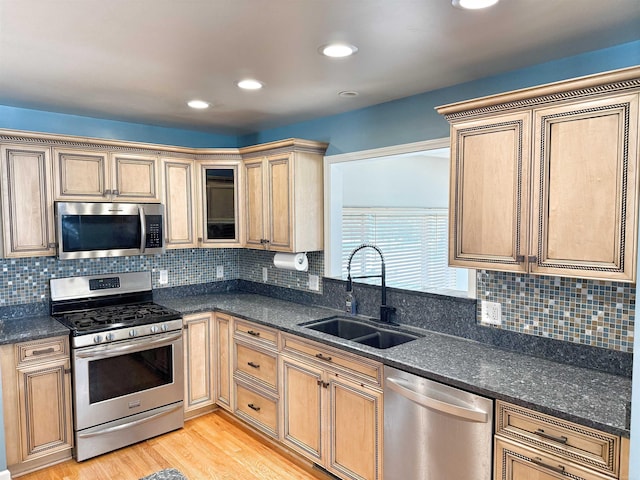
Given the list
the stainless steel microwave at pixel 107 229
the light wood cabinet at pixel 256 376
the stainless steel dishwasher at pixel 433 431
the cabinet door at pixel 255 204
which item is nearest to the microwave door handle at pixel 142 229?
the stainless steel microwave at pixel 107 229

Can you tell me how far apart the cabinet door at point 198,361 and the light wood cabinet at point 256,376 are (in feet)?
0.92

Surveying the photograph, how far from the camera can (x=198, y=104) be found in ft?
10.2

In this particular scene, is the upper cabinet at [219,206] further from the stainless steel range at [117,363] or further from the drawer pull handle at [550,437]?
the drawer pull handle at [550,437]

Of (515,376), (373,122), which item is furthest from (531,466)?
(373,122)

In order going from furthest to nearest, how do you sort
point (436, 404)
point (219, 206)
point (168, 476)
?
1. point (219, 206)
2. point (436, 404)
3. point (168, 476)

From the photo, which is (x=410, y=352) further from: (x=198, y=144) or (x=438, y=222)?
(x=438, y=222)

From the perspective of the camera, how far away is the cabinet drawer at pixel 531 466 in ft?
5.44

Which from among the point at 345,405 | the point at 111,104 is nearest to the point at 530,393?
the point at 345,405

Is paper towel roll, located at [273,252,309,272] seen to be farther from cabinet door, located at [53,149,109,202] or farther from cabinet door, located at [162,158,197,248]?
cabinet door, located at [53,149,109,202]

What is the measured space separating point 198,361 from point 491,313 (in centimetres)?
234

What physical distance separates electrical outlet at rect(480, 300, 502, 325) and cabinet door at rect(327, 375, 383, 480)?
77 cm

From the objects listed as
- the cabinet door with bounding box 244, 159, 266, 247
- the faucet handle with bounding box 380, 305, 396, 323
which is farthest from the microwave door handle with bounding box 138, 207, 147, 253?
the faucet handle with bounding box 380, 305, 396, 323

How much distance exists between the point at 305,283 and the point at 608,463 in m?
2.49

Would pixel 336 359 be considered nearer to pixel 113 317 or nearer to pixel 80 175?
pixel 113 317
